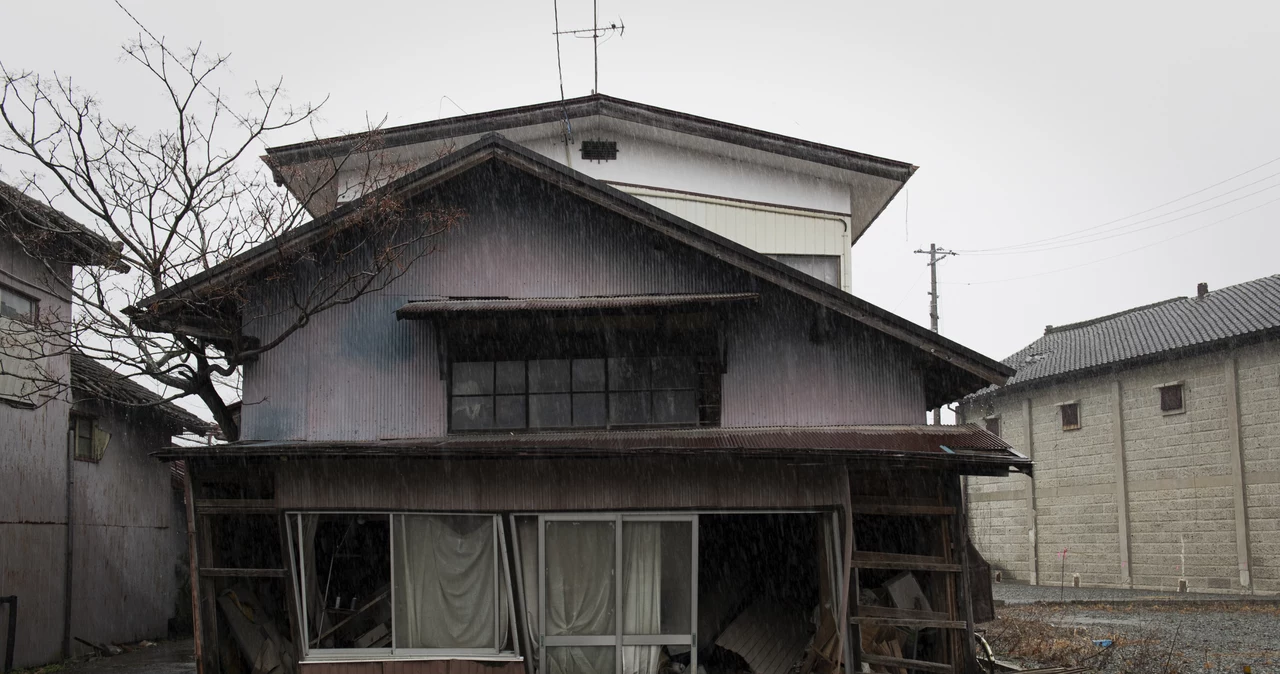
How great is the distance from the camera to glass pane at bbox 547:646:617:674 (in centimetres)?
1159

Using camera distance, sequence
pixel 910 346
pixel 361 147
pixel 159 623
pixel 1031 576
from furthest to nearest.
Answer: pixel 1031 576 → pixel 159 623 → pixel 361 147 → pixel 910 346

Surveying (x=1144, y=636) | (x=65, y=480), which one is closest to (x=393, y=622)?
(x=65, y=480)

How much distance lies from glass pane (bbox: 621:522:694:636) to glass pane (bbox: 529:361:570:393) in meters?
2.01

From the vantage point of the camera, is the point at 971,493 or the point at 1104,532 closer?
the point at 1104,532

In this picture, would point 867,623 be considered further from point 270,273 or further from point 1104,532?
point 1104,532

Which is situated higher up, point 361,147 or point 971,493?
point 361,147

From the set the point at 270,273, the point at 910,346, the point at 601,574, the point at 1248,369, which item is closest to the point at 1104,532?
the point at 1248,369

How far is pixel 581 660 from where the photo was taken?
11.6 m

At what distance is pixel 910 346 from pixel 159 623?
57.5 feet

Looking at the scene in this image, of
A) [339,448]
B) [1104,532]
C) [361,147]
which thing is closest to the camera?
[339,448]

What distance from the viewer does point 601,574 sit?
38.4 feet

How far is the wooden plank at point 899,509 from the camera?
11.3 m

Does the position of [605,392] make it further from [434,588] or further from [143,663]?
[143,663]

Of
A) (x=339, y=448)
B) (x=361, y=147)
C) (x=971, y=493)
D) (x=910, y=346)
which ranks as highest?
(x=361, y=147)
